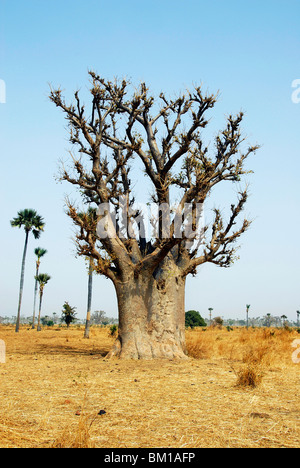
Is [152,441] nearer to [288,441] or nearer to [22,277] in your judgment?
[288,441]

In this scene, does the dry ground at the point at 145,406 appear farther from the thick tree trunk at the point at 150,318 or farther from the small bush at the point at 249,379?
the thick tree trunk at the point at 150,318

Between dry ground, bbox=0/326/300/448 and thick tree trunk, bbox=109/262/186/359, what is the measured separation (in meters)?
1.00

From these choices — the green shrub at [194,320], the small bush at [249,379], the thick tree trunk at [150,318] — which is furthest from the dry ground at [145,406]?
the green shrub at [194,320]

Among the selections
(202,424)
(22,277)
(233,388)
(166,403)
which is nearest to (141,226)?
(233,388)

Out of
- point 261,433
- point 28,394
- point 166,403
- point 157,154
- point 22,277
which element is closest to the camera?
point 261,433

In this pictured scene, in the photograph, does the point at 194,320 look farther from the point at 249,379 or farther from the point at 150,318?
the point at 249,379

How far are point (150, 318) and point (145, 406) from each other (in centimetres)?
677

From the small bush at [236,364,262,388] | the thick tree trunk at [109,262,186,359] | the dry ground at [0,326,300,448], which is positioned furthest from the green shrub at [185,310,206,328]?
the small bush at [236,364,262,388]

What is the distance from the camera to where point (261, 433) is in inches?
211

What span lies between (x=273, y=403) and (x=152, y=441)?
3262 millimetres

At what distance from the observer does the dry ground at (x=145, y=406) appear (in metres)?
4.95

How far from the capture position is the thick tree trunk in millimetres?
13258

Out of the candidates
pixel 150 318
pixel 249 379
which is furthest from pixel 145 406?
pixel 150 318

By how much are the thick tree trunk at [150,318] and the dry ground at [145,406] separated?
1.00 metres
